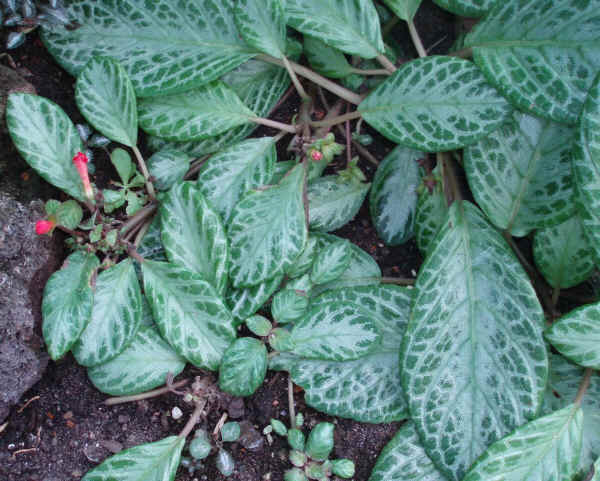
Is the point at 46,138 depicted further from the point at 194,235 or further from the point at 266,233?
the point at 266,233

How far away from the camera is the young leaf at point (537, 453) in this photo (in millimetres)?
1215

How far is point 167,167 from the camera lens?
142cm

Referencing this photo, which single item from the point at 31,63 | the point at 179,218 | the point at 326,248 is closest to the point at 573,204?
the point at 326,248

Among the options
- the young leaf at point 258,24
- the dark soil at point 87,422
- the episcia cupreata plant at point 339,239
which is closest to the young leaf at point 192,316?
the episcia cupreata plant at point 339,239

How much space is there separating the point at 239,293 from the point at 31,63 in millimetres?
781

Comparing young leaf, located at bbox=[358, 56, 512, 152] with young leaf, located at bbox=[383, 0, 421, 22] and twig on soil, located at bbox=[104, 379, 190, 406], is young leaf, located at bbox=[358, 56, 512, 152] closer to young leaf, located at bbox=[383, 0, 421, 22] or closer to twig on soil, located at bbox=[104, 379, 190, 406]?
young leaf, located at bbox=[383, 0, 421, 22]

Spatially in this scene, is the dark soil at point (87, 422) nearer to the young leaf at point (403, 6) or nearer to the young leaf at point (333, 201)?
the young leaf at point (333, 201)

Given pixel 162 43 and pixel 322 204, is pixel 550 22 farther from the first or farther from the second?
pixel 162 43

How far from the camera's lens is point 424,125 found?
1322mm

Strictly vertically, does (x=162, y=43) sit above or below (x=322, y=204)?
above

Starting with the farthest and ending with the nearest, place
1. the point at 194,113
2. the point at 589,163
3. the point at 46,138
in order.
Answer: the point at 194,113 → the point at 46,138 → the point at 589,163

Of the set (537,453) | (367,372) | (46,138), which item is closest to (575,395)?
(537,453)

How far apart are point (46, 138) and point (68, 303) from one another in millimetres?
382

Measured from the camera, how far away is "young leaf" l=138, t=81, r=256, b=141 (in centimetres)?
140
